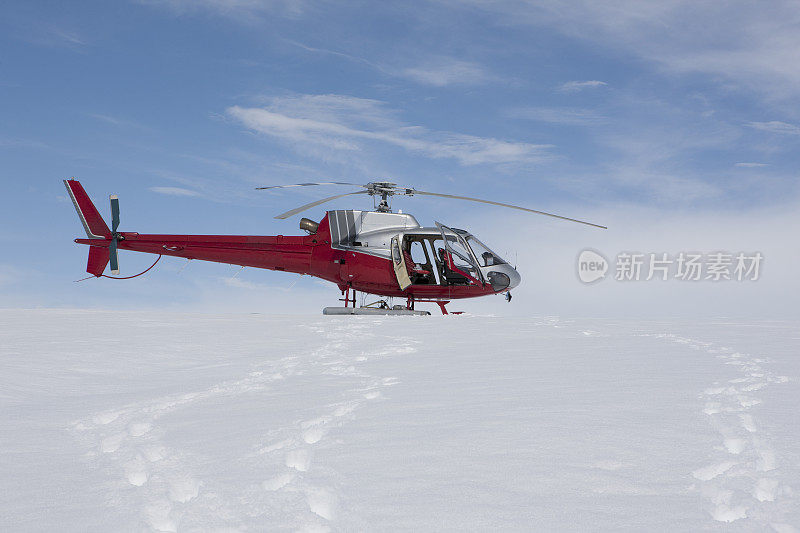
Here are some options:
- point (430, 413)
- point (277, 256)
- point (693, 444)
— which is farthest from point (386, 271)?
point (693, 444)

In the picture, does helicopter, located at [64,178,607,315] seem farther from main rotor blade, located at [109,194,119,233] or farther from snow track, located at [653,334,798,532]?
snow track, located at [653,334,798,532]

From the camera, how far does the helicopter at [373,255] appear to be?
52.2 feet

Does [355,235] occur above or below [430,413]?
above

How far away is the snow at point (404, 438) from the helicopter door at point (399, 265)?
707cm

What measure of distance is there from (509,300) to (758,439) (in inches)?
457

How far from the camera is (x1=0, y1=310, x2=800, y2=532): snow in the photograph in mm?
3842

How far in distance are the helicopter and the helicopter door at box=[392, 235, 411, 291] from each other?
0.02 meters

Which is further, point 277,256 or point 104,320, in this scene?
point 277,256

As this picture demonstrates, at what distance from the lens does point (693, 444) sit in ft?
15.3

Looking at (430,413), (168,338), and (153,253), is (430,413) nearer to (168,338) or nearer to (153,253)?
(168,338)

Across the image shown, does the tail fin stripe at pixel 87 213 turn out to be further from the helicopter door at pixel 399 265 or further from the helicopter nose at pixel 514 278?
the helicopter nose at pixel 514 278

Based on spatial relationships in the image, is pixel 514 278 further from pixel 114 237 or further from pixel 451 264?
pixel 114 237

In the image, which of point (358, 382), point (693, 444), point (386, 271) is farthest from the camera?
point (386, 271)

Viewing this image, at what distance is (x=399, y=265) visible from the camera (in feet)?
52.3
